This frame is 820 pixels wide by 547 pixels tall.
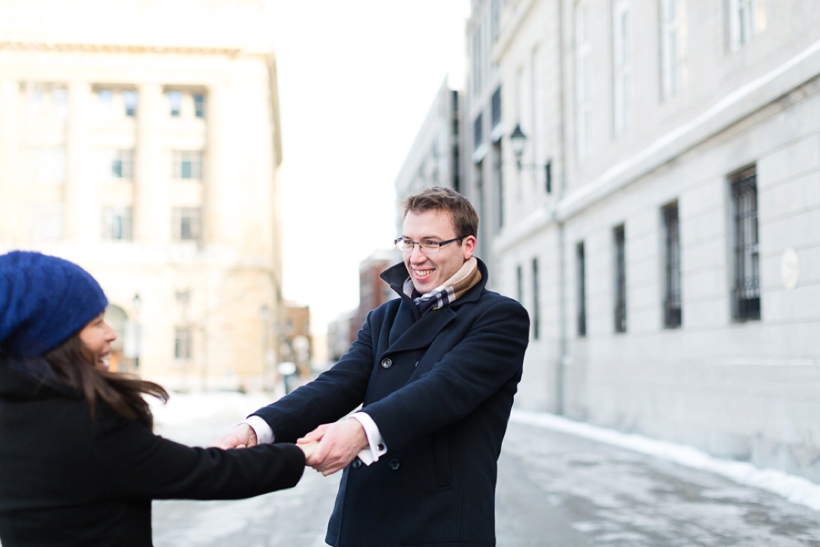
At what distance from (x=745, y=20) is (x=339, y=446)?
12644mm

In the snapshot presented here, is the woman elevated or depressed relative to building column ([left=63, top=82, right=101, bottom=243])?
depressed

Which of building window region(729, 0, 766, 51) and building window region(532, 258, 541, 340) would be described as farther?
building window region(532, 258, 541, 340)

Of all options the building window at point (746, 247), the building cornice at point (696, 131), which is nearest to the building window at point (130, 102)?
the building cornice at point (696, 131)

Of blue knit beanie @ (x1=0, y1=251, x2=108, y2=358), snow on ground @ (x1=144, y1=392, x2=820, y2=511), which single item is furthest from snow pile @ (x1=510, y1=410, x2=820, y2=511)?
blue knit beanie @ (x1=0, y1=251, x2=108, y2=358)

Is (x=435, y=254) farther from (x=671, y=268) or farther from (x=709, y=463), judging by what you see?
(x=671, y=268)

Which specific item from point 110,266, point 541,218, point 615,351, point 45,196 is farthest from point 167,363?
point 615,351

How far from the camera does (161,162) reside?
5319 cm

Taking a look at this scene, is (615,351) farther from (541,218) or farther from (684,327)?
(541,218)

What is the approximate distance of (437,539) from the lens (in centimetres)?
283

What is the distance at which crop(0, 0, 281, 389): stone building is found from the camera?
51281mm

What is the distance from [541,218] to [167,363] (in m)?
32.1

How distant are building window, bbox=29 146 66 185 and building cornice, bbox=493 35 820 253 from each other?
36799 mm

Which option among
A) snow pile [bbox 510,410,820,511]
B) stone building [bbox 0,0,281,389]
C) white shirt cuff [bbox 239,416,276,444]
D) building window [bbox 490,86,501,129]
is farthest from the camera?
stone building [bbox 0,0,281,389]

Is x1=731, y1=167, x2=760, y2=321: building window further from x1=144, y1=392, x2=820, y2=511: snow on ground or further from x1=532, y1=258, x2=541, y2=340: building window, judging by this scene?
x1=532, y1=258, x2=541, y2=340: building window
